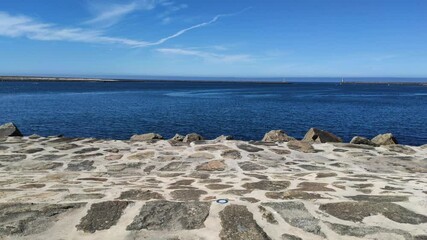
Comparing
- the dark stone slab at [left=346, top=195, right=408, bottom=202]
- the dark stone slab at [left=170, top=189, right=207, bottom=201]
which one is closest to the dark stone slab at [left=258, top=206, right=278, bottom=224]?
the dark stone slab at [left=170, top=189, right=207, bottom=201]

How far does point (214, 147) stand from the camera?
9.80 metres

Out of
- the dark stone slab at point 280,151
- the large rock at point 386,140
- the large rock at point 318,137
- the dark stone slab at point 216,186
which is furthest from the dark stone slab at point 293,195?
the large rock at point 386,140

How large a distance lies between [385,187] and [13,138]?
10.9 metres

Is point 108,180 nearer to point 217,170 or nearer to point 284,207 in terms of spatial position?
point 217,170

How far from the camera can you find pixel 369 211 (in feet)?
15.3

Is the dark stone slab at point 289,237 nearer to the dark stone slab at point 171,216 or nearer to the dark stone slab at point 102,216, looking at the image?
the dark stone slab at point 171,216

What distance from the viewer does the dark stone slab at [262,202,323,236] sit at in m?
4.24

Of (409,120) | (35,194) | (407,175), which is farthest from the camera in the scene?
(409,120)

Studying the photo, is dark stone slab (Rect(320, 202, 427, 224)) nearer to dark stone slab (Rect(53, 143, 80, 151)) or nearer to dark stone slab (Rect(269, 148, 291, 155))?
dark stone slab (Rect(269, 148, 291, 155))

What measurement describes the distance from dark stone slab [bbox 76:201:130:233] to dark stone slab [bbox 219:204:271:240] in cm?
134

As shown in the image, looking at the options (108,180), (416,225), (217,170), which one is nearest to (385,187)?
(416,225)

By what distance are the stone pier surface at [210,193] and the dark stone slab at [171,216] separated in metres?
0.01

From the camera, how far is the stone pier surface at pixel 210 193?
4.16 meters

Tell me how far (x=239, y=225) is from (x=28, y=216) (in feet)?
8.69
